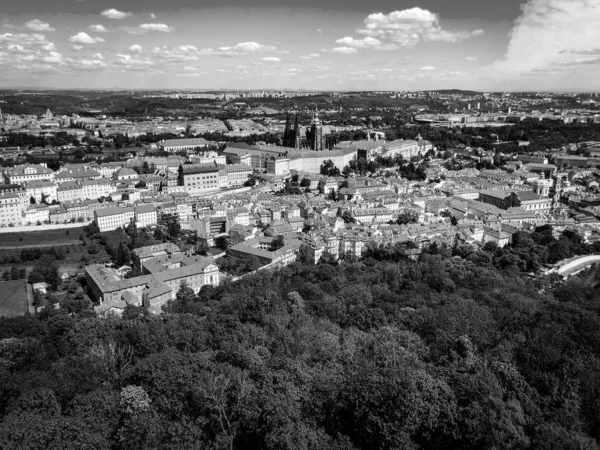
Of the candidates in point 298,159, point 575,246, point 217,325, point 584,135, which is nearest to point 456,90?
point 584,135

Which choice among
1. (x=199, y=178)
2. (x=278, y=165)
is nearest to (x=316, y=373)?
(x=199, y=178)

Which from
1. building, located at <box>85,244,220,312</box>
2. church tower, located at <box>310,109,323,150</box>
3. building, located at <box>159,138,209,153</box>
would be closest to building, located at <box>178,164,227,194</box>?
building, located at <box>85,244,220,312</box>

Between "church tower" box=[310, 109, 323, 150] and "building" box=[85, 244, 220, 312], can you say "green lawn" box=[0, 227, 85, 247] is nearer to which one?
"building" box=[85, 244, 220, 312]

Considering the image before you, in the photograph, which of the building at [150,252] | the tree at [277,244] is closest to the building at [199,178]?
the building at [150,252]

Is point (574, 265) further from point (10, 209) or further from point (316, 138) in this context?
point (316, 138)

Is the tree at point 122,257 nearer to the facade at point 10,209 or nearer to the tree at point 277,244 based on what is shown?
the tree at point 277,244

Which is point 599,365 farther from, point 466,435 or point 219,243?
point 219,243

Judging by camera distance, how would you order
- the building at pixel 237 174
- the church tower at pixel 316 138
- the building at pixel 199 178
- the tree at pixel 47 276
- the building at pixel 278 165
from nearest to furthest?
1. the tree at pixel 47 276
2. the building at pixel 199 178
3. the building at pixel 237 174
4. the building at pixel 278 165
5. the church tower at pixel 316 138
